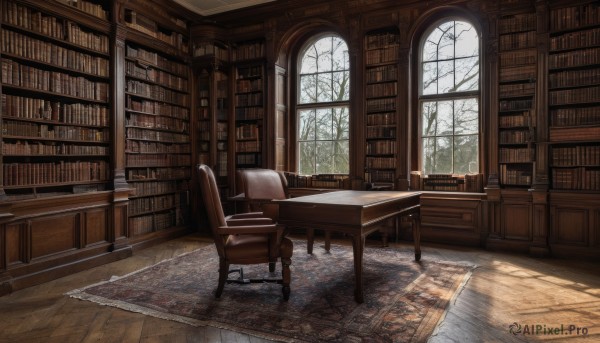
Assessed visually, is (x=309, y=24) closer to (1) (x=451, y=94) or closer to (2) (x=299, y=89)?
(2) (x=299, y=89)

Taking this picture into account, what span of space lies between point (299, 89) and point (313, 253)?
3.04 m

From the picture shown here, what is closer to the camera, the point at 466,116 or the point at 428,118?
the point at 466,116

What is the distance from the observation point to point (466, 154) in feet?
17.9

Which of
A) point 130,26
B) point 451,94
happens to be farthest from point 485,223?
point 130,26

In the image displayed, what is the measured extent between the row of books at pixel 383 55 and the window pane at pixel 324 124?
105 centimetres

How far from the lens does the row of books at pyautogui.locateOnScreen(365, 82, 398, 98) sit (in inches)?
221

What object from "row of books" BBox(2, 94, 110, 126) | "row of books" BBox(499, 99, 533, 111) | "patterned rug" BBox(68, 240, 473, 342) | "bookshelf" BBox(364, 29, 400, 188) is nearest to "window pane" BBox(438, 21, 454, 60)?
"bookshelf" BBox(364, 29, 400, 188)

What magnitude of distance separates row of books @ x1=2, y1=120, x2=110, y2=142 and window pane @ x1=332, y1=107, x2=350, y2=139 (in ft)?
10.8

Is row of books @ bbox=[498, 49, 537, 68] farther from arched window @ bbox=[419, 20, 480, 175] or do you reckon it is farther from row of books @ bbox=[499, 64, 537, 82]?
arched window @ bbox=[419, 20, 480, 175]

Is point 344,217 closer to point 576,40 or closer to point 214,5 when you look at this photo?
point 576,40

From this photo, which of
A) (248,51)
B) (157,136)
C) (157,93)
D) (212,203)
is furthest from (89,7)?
(212,203)

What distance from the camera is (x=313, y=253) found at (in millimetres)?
4738

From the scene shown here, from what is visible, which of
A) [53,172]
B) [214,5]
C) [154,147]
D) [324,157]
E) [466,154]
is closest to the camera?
[53,172]

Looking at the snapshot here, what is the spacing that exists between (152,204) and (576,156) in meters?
5.54
